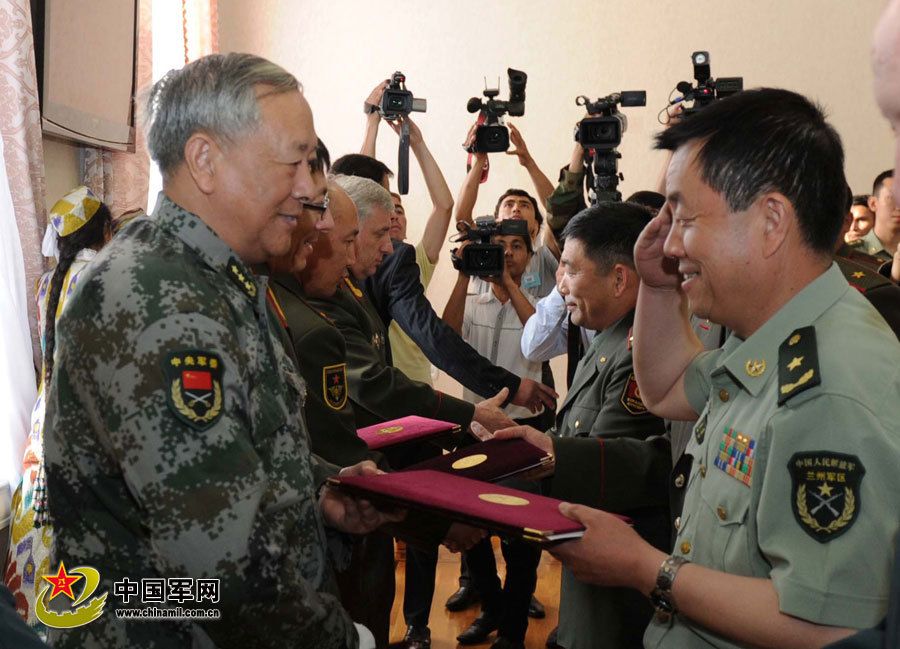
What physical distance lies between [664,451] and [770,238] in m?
0.90

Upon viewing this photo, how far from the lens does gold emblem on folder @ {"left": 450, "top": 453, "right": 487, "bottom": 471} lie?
1671mm

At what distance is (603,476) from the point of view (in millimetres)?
1913

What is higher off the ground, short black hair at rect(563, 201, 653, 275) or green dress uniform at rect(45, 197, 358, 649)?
short black hair at rect(563, 201, 653, 275)

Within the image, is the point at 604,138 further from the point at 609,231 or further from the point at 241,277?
the point at 241,277

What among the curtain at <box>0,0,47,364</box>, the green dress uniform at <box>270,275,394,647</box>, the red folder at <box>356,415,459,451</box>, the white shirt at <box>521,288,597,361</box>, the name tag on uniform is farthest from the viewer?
the name tag on uniform

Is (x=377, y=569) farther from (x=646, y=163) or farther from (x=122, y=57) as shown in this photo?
(x=646, y=163)

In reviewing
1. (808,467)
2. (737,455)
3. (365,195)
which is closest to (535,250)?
(365,195)

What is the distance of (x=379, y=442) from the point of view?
2.12 m

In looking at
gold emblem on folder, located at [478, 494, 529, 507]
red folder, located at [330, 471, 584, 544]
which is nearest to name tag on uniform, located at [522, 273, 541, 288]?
red folder, located at [330, 471, 584, 544]

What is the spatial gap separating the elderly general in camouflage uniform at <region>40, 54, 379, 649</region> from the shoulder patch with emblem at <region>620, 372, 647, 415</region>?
0.95 meters

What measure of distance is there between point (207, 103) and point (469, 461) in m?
0.85

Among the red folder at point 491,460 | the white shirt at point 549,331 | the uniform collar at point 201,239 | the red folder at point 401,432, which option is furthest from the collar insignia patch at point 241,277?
the white shirt at point 549,331

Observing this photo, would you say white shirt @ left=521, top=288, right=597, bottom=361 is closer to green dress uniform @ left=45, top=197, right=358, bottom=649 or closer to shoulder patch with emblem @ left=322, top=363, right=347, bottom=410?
shoulder patch with emblem @ left=322, top=363, right=347, bottom=410

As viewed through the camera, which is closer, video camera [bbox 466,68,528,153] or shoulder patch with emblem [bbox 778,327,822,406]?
shoulder patch with emblem [bbox 778,327,822,406]
